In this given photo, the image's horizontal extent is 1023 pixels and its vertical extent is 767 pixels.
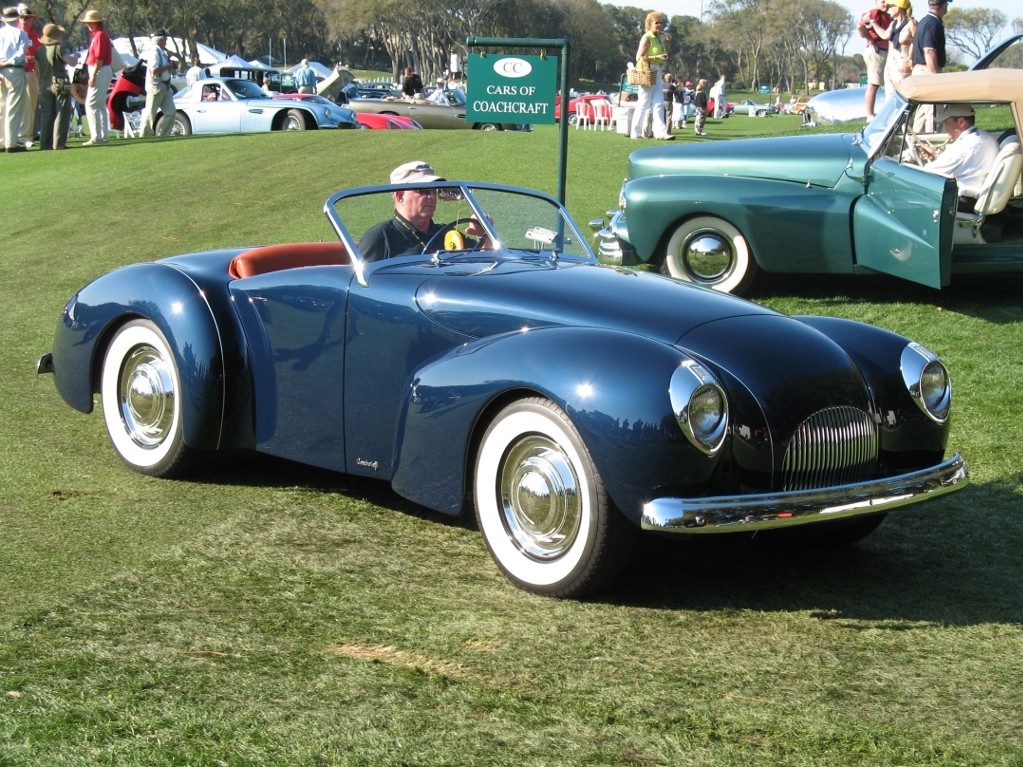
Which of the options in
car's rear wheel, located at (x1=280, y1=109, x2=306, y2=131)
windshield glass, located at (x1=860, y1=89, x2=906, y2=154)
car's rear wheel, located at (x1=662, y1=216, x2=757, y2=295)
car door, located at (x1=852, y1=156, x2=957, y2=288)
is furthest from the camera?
car's rear wheel, located at (x1=280, y1=109, x2=306, y2=131)

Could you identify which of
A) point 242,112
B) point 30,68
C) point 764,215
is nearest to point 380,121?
point 242,112

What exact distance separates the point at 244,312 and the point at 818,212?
16.7 ft

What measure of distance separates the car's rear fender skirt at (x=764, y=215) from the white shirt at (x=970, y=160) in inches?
28.6

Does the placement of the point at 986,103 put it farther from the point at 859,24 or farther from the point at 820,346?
the point at 859,24

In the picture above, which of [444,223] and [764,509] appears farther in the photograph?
[444,223]

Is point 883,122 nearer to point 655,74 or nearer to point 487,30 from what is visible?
point 655,74

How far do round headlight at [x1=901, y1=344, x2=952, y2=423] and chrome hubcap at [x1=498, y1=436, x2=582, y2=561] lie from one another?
1405mm

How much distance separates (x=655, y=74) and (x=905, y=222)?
33.2 feet

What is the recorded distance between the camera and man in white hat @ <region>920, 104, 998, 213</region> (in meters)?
8.76

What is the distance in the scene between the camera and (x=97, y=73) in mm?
19094

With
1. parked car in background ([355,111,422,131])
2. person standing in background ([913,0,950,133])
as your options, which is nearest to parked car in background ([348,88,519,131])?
parked car in background ([355,111,422,131])

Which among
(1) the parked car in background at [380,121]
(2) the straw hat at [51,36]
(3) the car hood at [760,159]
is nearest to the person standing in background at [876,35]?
(3) the car hood at [760,159]

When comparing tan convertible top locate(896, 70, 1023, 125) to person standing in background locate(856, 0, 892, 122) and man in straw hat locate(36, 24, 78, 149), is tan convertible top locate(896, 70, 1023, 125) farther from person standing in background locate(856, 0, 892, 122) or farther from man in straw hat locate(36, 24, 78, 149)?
man in straw hat locate(36, 24, 78, 149)

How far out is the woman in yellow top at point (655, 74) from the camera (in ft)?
59.1
